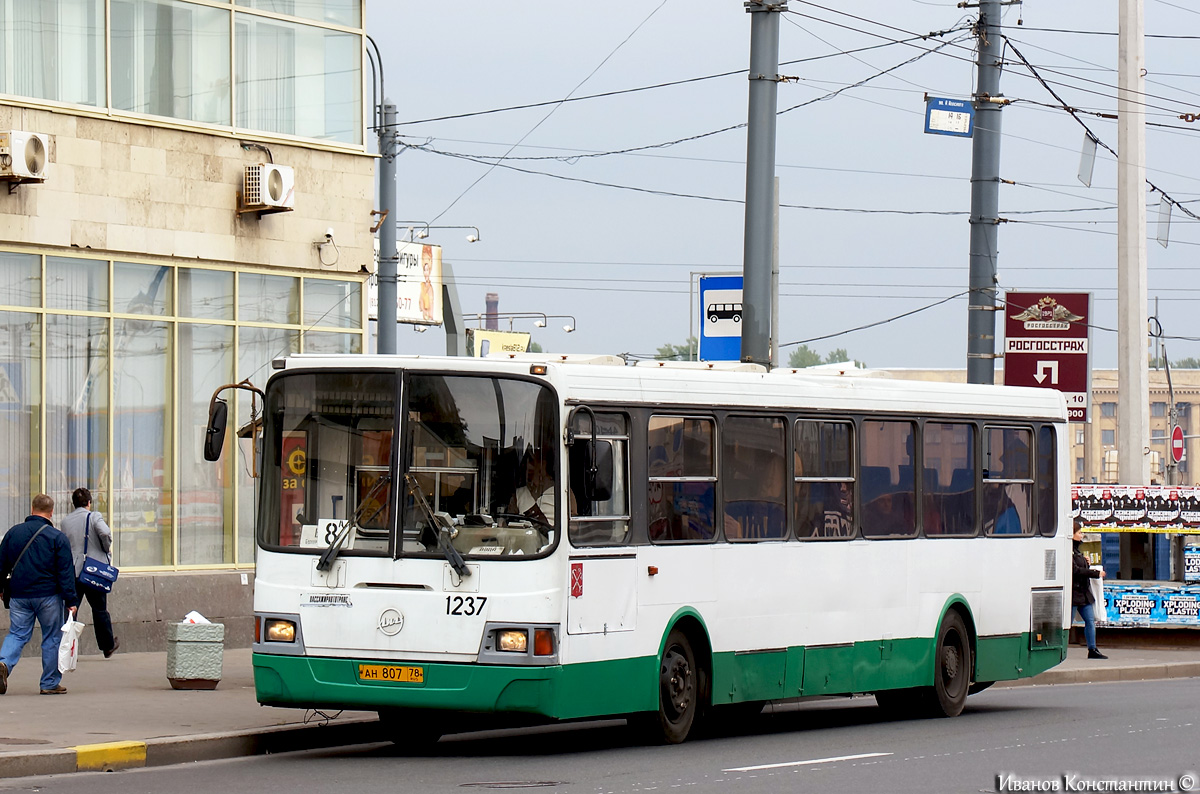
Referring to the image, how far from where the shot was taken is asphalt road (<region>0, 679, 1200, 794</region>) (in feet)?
38.1

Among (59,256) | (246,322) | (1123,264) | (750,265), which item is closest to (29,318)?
(59,256)

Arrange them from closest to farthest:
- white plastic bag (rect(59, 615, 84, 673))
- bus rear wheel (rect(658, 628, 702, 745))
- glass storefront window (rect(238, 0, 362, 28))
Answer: bus rear wheel (rect(658, 628, 702, 745)), white plastic bag (rect(59, 615, 84, 673)), glass storefront window (rect(238, 0, 362, 28))

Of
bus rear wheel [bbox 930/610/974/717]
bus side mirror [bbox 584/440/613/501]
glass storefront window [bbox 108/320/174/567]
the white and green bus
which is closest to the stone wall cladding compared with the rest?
glass storefront window [bbox 108/320/174/567]

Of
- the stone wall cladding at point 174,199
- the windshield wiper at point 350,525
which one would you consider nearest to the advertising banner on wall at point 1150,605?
the stone wall cladding at point 174,199

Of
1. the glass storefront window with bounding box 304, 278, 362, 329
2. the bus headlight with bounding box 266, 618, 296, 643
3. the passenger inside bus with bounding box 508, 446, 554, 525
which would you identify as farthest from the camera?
the glass storefront window with bounding box 304, 278, 362, 329

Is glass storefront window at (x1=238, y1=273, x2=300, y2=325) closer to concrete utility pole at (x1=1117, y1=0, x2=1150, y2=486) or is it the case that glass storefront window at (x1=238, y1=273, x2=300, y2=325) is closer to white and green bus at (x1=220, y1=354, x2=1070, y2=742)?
white and green bus at (x1=220, y1=354, x2=1070, y2=742)

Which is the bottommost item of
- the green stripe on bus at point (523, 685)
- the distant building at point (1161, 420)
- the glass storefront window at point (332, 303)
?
the distant building at point (1161, 420)

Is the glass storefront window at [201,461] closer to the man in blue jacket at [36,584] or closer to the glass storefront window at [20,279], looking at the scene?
the glass storefront window at [20,279]

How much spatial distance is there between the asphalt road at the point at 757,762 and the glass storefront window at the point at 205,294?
26.5ft

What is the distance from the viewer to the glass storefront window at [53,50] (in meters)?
20.0

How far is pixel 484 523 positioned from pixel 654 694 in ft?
6.19

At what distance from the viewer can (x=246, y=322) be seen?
22422mm

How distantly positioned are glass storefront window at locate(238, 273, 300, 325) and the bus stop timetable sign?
306 inches

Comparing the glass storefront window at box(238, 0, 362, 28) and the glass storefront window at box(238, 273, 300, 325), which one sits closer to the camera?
the glass storefront window at box(238, 273, 300, 325)
